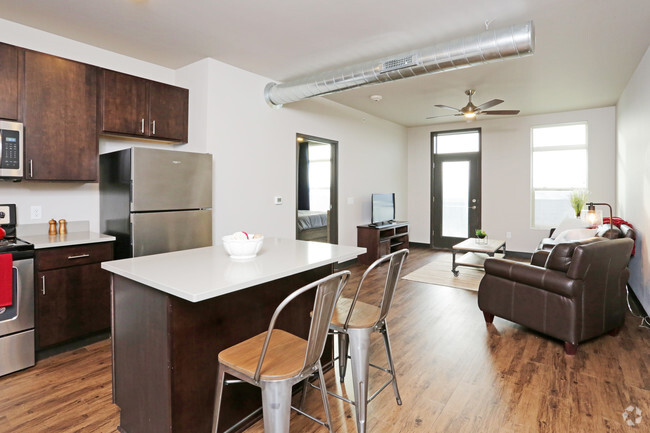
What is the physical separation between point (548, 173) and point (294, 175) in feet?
16.6

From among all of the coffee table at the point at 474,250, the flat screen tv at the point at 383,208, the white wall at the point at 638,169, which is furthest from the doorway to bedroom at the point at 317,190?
the white wall at the point at 638,169

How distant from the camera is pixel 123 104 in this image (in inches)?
134

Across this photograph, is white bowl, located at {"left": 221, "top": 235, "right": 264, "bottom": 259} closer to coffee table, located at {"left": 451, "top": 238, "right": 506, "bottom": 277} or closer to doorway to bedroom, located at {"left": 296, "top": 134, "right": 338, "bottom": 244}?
doorway to bedroom, located at {"left": 296, "top": 134, "right": 338, "bottom": 244}

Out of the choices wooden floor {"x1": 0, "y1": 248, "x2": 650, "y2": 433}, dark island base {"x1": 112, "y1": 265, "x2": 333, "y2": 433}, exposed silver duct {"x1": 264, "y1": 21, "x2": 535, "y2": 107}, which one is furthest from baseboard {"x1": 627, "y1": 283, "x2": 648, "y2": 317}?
dark island base {"x1": 112, "y1": 265, "x2": 333, "y2": 433}

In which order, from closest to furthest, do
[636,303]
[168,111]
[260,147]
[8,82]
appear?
[8,82] < [168,111] < [636,303] < [260,147]

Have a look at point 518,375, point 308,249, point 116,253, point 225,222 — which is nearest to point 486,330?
point 518,375

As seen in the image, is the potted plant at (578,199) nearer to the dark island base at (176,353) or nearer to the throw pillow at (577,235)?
the throw pillow at (577,235)

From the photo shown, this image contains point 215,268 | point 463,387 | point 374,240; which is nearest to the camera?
point 215,268

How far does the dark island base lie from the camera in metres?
1.59

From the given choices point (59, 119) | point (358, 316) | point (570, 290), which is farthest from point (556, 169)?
point (59, 119)

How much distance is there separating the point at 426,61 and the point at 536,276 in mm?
2119

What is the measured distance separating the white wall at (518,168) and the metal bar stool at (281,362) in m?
6.67

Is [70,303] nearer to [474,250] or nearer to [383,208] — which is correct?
[474,250]

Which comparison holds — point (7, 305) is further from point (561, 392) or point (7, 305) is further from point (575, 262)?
point (575, 262)
